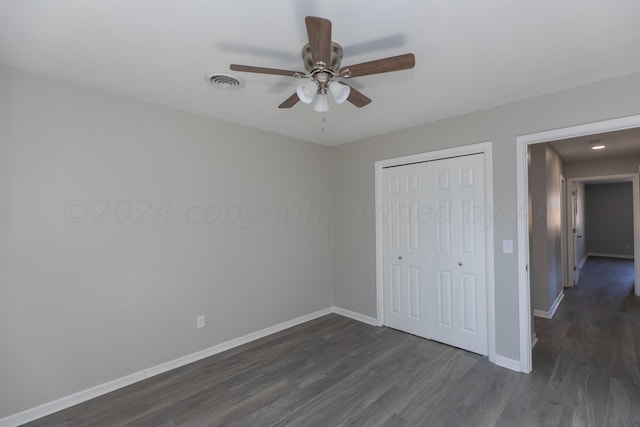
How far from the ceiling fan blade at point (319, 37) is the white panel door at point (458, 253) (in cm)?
216

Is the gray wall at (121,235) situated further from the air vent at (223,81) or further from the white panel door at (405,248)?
the white panel door at (405,248)

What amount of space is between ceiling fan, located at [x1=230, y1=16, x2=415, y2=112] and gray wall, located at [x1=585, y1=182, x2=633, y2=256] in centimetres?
1093

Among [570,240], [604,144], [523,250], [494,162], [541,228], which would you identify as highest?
[604,144]

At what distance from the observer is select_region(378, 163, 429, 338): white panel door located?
345 centimetres

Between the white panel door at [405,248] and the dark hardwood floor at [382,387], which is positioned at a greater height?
the white panel door at [405,248]

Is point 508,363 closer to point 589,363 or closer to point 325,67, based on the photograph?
point 589,363

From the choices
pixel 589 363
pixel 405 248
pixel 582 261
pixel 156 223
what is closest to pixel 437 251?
pixel 405 248

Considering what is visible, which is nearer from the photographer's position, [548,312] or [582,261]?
[548,312]

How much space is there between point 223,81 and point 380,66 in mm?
1281

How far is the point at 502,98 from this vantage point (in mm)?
2668

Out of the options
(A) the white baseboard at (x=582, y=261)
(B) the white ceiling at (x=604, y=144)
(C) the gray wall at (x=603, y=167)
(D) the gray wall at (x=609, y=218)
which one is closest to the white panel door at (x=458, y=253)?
(B) the white ceiling at (x=604, y=144)

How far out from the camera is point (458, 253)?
3.16 meters

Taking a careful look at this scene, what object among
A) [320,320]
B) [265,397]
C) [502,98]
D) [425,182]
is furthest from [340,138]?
[265,397]

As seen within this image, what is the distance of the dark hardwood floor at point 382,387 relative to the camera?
6.91 feet
